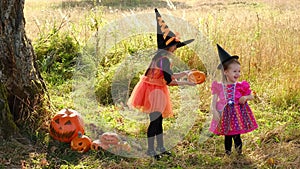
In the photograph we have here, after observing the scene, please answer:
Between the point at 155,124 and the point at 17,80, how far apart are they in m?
1.49

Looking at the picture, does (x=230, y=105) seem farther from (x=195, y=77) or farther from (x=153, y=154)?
(x=153, y=154)

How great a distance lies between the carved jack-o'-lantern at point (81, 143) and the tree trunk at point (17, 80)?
1.59ft

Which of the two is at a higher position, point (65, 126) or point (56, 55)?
point (56, 55)

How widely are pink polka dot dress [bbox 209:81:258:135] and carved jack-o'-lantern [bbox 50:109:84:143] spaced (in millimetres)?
1384

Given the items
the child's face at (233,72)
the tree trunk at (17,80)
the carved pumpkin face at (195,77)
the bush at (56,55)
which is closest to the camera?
the child's face at (233,72)

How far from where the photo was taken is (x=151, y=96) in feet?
13.9

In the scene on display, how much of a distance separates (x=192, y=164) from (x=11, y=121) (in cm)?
183

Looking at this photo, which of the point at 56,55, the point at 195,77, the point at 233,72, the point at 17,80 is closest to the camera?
the point at 233,72

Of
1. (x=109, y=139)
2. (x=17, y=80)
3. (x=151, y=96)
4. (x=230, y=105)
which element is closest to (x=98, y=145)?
(x=109, y=139)

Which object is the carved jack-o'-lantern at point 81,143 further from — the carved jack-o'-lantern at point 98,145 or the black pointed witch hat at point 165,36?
the black pointed witch hat at point 165,36

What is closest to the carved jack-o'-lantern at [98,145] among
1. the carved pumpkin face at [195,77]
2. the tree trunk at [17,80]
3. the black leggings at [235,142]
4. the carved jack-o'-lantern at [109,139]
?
the carved jack-o'-lantern at [109,139]

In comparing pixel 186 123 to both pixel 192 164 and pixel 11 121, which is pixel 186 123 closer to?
pixel 192 164

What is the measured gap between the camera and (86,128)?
495 cm

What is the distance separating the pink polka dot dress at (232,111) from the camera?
421cm
